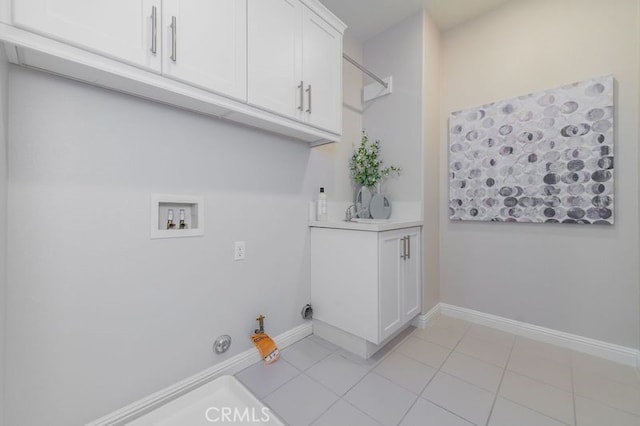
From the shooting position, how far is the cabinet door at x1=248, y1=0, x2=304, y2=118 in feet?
4.48

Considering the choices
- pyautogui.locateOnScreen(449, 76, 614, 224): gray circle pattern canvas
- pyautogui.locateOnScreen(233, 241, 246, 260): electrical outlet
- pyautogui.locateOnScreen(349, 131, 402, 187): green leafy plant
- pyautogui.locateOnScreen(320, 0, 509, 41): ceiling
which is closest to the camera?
pyautogui.locateOnScreen(233, 241, 246, 260): electrical outlet

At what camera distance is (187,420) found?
1.21 metres

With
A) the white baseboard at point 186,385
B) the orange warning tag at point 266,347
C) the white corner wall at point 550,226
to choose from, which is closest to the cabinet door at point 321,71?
the white corner wall at point 550,226

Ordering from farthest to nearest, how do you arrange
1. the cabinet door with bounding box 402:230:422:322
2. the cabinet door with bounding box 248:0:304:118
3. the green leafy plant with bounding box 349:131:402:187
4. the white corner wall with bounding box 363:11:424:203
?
the green leafy plant with bounding box 349:131:402:187
the white corner wall with bounding box 363:11:424:203
the cabinet door with bounding box 402:230:422:322
the cabinet door with bounding box 248:0:304:118

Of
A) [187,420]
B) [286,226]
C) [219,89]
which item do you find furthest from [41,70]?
[187,420]

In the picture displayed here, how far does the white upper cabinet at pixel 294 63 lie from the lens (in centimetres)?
138

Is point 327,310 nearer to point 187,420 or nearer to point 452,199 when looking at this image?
point 187,420

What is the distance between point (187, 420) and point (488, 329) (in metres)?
2.23

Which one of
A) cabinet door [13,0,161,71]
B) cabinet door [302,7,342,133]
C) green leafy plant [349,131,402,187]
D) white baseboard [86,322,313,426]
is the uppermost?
cabinet door [302,7,342,133]

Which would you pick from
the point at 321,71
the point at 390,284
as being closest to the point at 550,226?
the point at 390,284

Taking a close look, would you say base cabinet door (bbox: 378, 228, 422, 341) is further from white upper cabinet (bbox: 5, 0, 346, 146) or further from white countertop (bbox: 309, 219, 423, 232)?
white upper cabinet (bbox: 5, 0, 346, 146)

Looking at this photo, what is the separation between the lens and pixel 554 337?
74.2 inches
